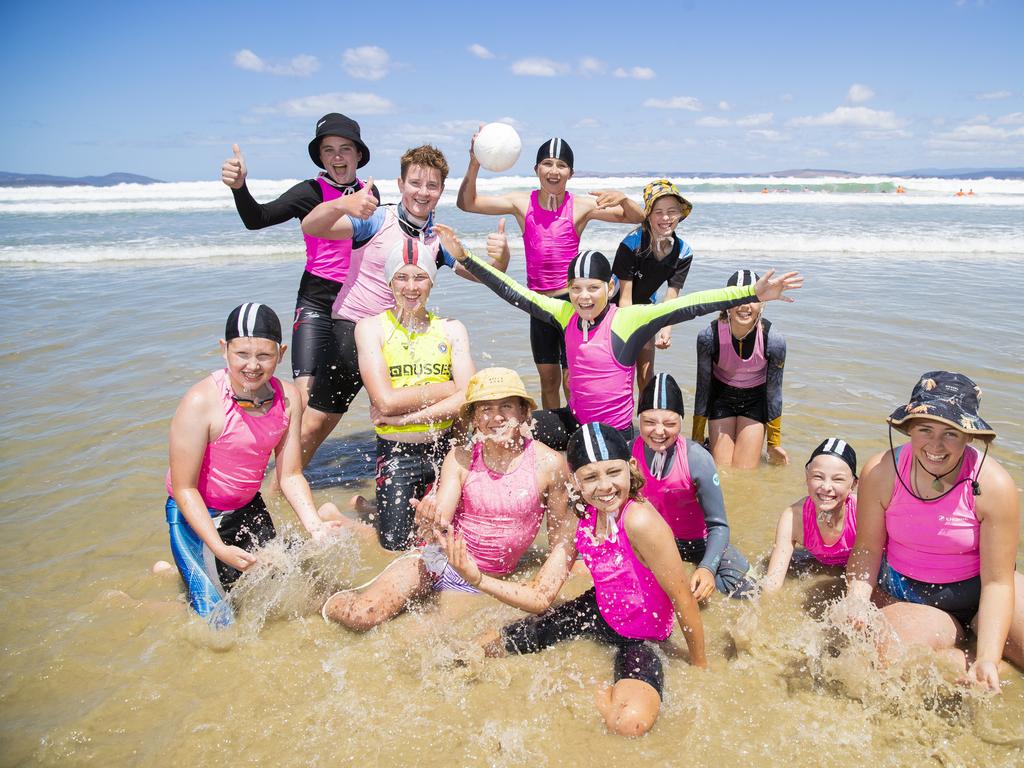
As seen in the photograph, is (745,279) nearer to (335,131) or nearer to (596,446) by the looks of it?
(596,446)

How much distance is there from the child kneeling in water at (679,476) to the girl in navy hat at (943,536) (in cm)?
75

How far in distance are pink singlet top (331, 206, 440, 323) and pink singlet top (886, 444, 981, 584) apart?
11.7ft

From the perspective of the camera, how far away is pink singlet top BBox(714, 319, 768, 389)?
5812 millimetres

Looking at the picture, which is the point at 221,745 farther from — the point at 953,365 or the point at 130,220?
the point at 130,220

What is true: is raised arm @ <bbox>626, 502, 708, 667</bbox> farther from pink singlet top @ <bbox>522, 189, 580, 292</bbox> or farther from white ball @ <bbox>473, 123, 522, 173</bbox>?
white ball @ <bbox>473, 123, 522, 173</bbox>

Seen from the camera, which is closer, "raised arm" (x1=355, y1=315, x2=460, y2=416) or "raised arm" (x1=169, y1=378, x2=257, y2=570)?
"raised arm" (x1=169, y1=378, x2=257, y2=570)

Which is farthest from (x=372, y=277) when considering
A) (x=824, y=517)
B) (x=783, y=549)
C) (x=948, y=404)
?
(x=948, y=404)

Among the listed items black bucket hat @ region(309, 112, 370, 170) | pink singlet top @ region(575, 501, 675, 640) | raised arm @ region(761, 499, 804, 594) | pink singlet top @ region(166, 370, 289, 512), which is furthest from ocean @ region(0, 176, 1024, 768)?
black bucket hat @ region(309, 112, 370, 170)

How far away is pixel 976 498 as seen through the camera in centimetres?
337

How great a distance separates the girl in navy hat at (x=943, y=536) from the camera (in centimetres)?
325

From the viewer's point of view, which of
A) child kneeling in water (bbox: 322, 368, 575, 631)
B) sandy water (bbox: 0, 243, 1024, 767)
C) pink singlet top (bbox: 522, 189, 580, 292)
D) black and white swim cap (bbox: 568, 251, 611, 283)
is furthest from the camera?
pink singlet top (bbox: 522, 189, 580, 292)

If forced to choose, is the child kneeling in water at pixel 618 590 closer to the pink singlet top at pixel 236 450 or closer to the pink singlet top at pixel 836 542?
the pink singlet top at pixel 836 542

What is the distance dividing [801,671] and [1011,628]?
1.12 metres

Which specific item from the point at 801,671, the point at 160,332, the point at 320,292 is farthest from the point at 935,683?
the point at 160,332
